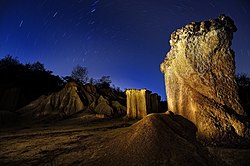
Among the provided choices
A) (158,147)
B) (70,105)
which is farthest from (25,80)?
(158,147)

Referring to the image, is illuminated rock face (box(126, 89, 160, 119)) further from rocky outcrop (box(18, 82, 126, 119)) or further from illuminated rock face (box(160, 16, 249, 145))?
illuminated rock face (box(160, 16, 249, 145))

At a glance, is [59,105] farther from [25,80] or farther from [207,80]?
[207,80]

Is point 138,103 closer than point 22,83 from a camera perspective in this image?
Yes

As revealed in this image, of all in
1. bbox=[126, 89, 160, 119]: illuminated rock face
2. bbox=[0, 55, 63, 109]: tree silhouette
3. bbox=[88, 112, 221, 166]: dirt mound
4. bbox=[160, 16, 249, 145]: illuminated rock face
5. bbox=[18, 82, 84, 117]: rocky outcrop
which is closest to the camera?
bbox=[88, 112, 221, 166]: dirt mound

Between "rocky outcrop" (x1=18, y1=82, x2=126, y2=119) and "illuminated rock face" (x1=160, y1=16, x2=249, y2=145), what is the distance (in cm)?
1330

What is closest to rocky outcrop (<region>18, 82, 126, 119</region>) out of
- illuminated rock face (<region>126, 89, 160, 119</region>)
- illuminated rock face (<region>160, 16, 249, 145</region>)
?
illuminated rock face (<region>126, 89, 160, 119</region>)

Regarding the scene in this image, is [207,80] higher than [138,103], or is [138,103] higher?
[207,80]

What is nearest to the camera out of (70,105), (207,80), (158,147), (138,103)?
(158,147)

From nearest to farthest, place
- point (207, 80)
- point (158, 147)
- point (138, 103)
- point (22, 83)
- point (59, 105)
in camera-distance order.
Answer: point (158, 147)
point (207, 80)
point (138, 103)
point (59, 105)
point (22, 83)

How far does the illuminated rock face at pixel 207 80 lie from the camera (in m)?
3.01

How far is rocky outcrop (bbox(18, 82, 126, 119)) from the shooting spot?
57.0ft

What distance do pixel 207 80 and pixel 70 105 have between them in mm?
17123

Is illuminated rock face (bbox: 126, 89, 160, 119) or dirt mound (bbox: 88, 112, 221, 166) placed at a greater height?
illuminated rock face (bbox: 126, 89, 160, 119)

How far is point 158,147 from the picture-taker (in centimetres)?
273
